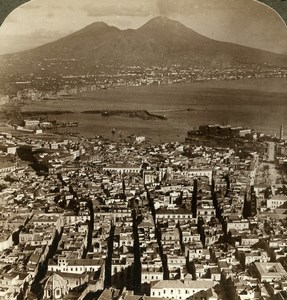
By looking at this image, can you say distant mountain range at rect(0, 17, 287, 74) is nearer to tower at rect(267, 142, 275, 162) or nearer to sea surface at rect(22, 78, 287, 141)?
sea surface at rect(22, 78, 287, 141)

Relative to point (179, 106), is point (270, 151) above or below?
below

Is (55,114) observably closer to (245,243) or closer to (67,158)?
(67,158)

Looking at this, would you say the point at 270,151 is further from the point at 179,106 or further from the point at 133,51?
the point at 133,51

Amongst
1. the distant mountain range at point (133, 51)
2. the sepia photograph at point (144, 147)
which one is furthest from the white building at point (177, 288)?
the distant mountain range at point (133, 51)

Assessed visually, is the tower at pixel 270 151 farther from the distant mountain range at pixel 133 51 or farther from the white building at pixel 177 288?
the white building at pixel 177 288

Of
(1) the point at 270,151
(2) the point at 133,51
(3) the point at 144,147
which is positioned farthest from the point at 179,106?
(1) the point at 270,151
